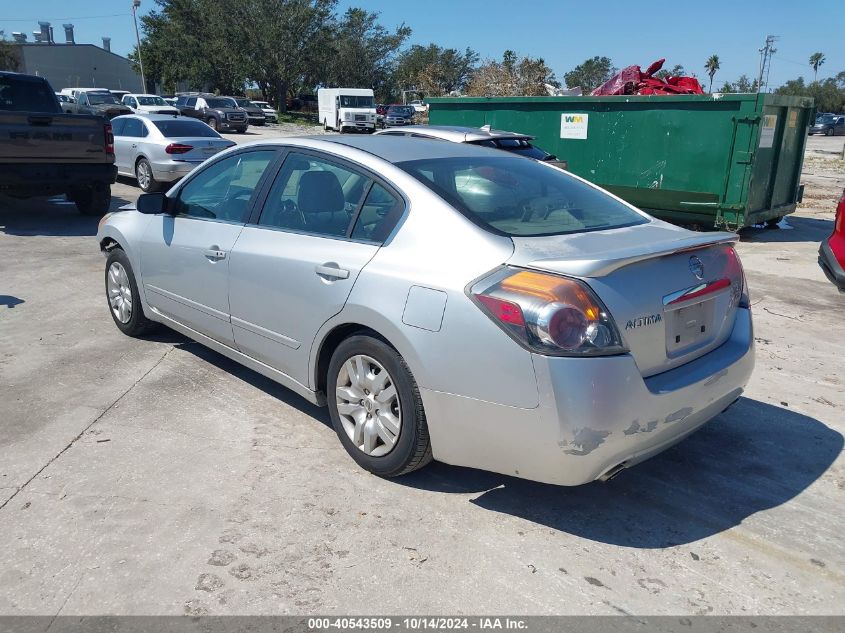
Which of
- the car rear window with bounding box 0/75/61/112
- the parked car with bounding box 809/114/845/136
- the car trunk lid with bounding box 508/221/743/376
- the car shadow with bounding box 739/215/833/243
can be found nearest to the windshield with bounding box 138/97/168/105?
the car rear window with bounding box 0/75/61/112

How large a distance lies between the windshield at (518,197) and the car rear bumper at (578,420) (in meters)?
0.79

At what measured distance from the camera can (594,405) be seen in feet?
8.93

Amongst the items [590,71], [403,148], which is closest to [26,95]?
[403,148]

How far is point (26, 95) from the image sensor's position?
10781 millimetres

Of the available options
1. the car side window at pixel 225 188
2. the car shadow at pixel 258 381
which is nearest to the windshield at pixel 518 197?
the car side window at pixel 225 188

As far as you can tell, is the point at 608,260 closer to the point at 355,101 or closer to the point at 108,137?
the point at 108,137

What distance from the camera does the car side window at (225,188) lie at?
4282 millimetres

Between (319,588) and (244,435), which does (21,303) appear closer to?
(244,435)

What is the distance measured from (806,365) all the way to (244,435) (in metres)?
4.03

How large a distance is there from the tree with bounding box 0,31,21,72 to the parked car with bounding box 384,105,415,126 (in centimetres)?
3460

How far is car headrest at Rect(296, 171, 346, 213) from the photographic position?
12.3ft

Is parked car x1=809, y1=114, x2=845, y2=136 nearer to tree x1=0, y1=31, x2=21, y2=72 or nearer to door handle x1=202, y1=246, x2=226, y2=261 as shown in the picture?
door handle x1=202, y1=246, x2=226, y2=261

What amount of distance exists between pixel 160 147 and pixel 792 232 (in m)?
11.4

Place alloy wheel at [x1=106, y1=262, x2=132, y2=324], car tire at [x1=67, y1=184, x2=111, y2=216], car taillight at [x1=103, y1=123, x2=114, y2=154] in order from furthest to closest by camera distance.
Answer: car tire at [x1=67, y1=184, x2=111, y2=216], car taillight at [x1=103, y1=123, x2=114, y2=154], alloy wheel at [x1=106, y1=262, x2=132, y2=324]
